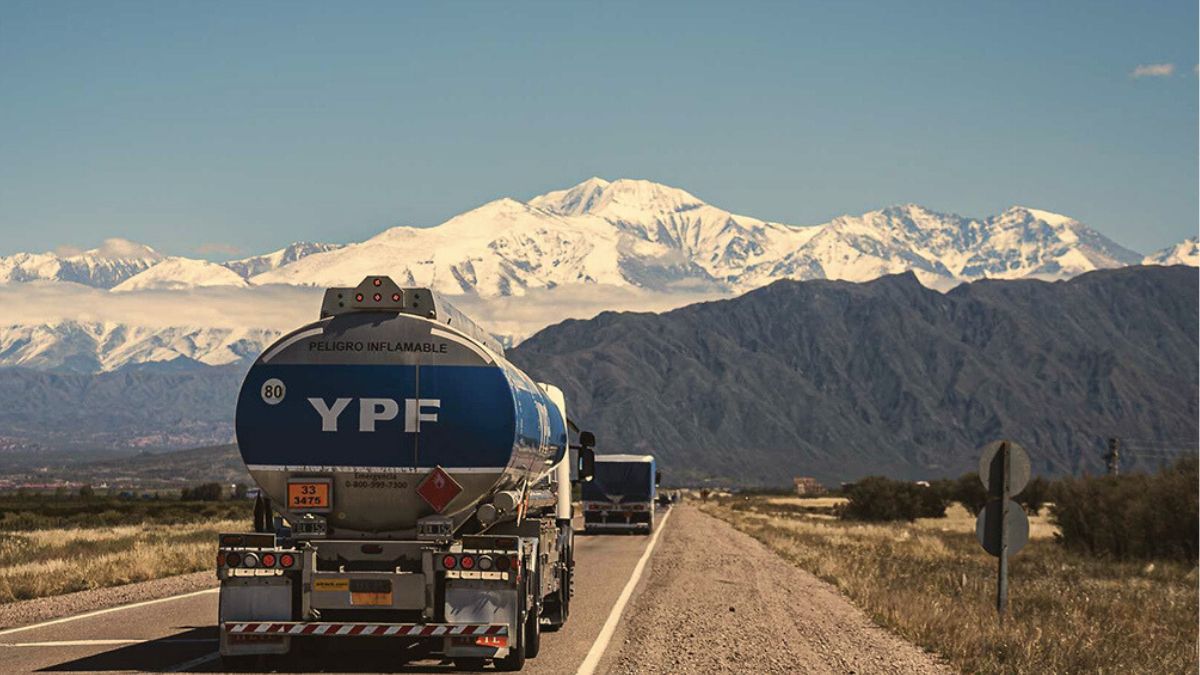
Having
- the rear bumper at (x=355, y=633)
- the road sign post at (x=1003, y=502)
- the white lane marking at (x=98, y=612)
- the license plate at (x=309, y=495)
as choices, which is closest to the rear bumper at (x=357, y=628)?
the rear bumper at (x=355, y=633)

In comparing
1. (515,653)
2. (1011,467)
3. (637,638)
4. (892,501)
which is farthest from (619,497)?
(892,501)

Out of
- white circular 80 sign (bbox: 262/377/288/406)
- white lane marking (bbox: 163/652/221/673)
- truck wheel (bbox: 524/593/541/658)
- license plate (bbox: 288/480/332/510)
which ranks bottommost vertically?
white lane marking (bbox: 163/652/221/673)

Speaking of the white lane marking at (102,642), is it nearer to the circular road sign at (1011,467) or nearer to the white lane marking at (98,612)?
the white lane marking at (98,612)

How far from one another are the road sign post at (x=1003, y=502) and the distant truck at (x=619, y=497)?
1377 inches

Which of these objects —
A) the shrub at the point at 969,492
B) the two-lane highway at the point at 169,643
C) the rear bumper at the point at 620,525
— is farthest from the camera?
the shrub at the point at 969,492

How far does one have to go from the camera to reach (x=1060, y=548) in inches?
2048

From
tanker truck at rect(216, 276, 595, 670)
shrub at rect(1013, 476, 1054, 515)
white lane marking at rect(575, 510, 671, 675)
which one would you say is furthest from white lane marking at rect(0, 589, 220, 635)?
shrub at rect(1013, 476, 1054, 515)

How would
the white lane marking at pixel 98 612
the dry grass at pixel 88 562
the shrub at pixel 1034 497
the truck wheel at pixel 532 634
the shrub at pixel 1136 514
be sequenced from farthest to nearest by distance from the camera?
the shrub at pixel 1034 497 < the shrub at pixel 1136 514 < the dry grass at pixel 88 562 < the white lane marking at pixel 98 612 < the truck wheel at pixel 532 634

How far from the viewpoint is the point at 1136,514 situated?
4628 centimetres

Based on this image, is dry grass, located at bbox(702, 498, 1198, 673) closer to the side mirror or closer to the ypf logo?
the side mirror

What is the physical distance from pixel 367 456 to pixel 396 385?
0.75 meters

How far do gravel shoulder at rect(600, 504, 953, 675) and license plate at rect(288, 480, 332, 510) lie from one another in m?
3.24

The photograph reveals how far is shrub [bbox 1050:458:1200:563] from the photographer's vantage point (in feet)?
148

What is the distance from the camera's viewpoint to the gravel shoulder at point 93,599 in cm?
2120
